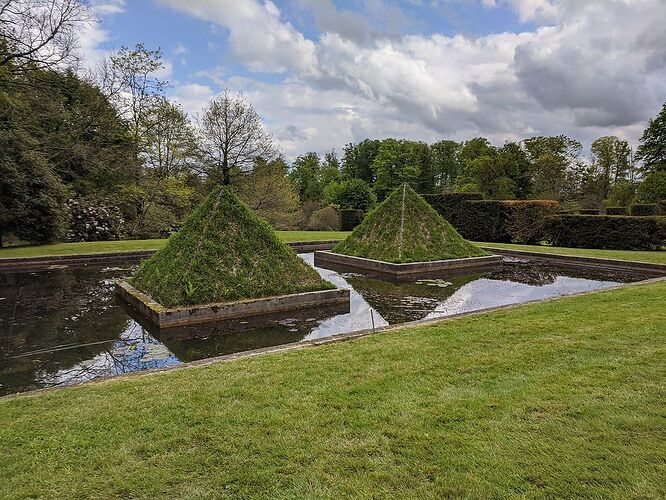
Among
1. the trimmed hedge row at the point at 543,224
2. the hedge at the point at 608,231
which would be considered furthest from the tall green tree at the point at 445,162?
the hedge at the point at 608,231

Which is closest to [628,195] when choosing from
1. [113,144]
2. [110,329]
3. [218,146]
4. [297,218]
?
[297,218]

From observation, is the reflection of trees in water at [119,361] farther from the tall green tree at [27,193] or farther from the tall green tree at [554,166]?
the tall green tree at [554,166]

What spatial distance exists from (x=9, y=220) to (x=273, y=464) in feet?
57.3

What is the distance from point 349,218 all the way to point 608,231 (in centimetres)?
1629

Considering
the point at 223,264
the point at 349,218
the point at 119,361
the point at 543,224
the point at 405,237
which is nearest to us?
the point at 119,361

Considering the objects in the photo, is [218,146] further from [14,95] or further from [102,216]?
[14,95]

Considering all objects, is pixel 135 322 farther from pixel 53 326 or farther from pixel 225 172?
pixel 225 172

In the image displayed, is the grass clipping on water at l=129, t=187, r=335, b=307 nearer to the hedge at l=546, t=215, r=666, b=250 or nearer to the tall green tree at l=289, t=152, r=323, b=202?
the hedge at l=546, t=215, r=666, b=250

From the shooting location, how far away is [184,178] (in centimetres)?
2712

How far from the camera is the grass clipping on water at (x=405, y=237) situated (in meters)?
13.1

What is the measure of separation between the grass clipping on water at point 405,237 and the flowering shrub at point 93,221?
12516 millimetres

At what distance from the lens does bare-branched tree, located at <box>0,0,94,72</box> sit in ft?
49.3

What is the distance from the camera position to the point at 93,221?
20.3m

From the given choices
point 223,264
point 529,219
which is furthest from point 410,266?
point 529,219
